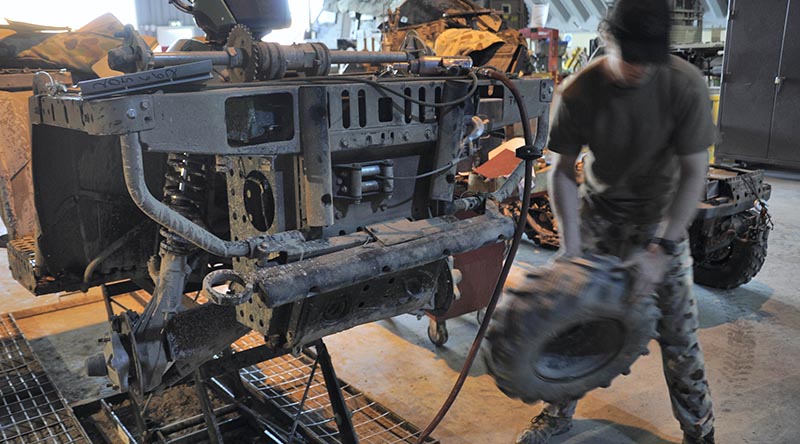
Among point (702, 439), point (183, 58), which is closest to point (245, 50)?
point (183, 58)

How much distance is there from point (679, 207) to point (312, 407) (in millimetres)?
1837

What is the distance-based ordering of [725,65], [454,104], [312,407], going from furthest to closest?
[725,65] → [312,407] → [454,104]

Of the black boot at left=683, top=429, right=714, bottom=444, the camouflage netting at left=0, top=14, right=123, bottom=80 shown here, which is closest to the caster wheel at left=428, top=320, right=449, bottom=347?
the black boot at left=683, top=429, right=714, bottom=444

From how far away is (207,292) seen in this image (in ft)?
5.94

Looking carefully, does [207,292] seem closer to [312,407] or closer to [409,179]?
[409,179]

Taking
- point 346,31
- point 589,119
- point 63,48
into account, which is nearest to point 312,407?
point 589,119

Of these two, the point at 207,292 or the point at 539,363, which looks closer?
the point at 207,292

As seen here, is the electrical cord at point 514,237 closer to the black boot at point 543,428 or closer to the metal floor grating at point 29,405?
the black boot at point 543,428

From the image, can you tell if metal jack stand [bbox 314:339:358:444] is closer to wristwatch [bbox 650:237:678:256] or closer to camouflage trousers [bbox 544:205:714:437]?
camouflage trousers [bbox 544:205:714:437]

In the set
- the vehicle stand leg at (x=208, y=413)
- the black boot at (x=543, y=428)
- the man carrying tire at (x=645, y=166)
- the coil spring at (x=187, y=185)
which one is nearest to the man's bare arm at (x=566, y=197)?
the man carrying tire at (x=645, y=166)

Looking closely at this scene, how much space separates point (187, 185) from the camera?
232 centimetres

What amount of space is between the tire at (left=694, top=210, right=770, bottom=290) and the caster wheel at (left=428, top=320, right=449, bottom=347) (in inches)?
65.2

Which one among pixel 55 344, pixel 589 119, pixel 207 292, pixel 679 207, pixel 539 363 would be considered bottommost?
pixel 55 344

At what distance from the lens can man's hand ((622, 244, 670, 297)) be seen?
1.94 meters
